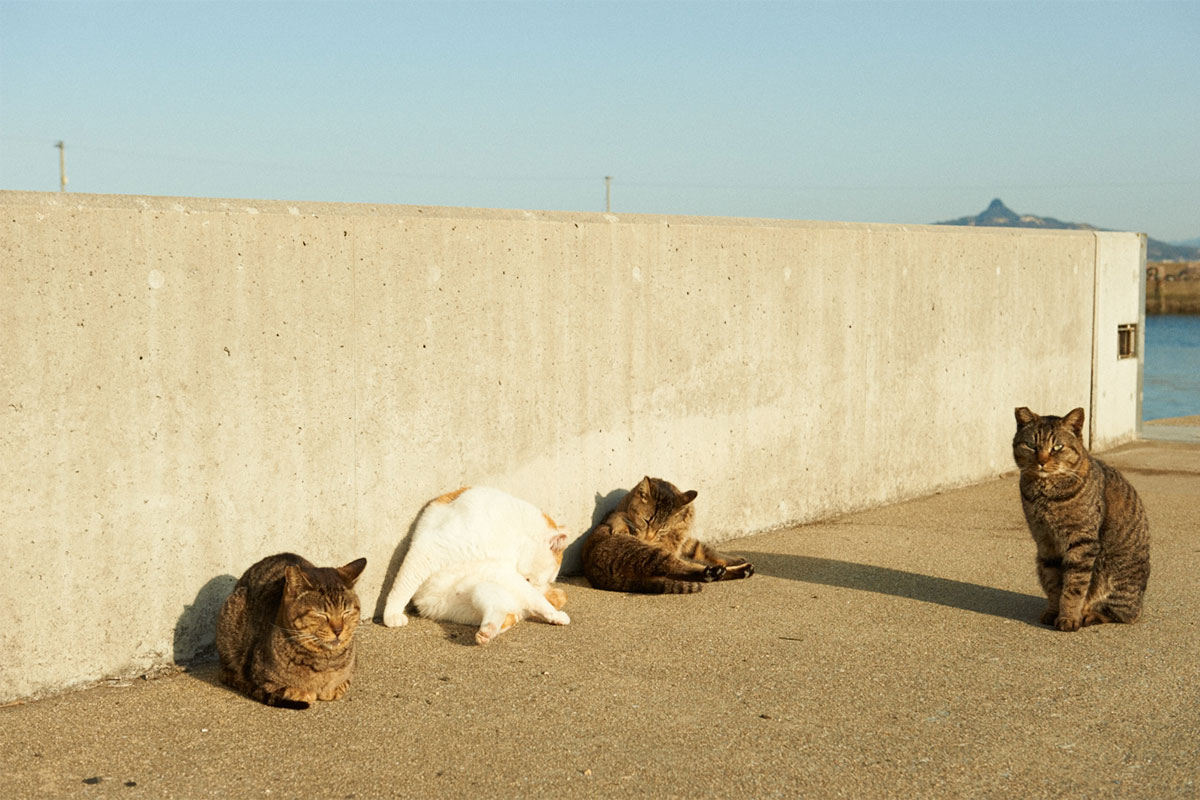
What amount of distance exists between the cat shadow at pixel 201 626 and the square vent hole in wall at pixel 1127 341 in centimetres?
959

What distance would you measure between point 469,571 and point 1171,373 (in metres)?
34.1

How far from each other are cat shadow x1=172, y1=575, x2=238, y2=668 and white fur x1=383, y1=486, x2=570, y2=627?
2.74 ft

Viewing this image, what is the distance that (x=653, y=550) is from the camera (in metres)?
6.37

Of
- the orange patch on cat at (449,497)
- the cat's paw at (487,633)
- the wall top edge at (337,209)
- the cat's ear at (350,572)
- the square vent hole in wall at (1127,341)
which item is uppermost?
the wall top edge at (337,209)

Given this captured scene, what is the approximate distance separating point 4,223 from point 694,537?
14.1 ft

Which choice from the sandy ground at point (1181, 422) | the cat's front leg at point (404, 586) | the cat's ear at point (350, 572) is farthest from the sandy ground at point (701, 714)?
the sandy ground at point (1181, 422)

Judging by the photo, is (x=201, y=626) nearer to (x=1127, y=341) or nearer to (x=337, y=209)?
(x=337, y=209)

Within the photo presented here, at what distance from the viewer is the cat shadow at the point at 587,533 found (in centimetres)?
669

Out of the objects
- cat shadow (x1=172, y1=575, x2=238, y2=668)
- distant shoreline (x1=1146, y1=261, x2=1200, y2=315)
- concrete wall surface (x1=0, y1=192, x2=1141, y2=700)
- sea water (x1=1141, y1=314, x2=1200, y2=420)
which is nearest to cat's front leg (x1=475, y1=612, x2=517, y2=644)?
concrete wall surface (x1=0, y1=192, x2=1141, y2=700)

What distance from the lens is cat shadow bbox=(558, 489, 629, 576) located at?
6688mm

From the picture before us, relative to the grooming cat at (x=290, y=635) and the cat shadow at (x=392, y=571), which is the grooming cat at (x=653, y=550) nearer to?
the cat shadow at (x=392, y=571)

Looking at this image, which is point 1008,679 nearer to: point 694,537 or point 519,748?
point 519,748

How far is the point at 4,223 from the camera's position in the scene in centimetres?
436

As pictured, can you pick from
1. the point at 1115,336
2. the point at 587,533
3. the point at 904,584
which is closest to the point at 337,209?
the point at 587,533
